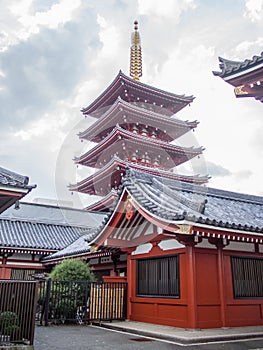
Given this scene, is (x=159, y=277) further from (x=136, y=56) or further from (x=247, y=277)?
(x=136, y=56)

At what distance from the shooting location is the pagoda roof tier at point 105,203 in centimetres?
2347

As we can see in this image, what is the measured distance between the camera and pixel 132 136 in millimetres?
24469

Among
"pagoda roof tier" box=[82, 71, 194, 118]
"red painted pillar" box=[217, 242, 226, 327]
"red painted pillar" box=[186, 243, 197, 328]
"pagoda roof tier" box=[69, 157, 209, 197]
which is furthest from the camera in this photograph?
"pagoda roof tier" box=[82, 71, 194, 118]

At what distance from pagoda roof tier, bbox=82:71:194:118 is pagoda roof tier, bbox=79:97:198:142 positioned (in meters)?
1.11

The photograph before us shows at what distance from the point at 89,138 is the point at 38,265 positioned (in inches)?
504

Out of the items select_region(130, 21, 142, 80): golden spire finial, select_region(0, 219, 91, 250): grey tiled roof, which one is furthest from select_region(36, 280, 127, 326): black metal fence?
select_region(130, 21, 142, 80): golden spire finial

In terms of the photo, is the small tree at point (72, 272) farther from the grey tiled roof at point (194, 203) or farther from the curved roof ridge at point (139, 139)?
the curved roof ridge at point (139, 139)

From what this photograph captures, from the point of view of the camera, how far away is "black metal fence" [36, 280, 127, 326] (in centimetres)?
1188

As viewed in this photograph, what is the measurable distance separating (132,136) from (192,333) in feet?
55.8

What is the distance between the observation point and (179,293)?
10.0 metres

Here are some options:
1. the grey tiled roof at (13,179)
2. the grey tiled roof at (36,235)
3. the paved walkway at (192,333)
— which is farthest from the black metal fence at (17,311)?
the grey tiled roof at (36,235)

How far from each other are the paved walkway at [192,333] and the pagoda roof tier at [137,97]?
18380 millimetres

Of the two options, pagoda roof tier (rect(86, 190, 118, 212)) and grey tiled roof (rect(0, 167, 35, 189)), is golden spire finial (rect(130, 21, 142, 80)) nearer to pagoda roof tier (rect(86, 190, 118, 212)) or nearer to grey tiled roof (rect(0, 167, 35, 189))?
pagoda roof tier (rect(86, 190, 118, 212))

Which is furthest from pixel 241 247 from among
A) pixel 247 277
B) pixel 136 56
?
pixel 136 56
